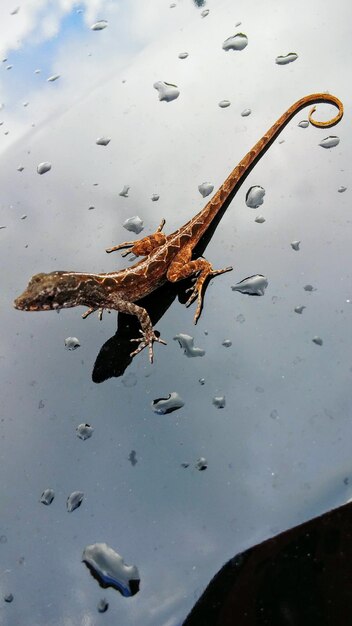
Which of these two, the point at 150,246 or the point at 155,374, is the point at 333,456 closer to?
the point at 155,374

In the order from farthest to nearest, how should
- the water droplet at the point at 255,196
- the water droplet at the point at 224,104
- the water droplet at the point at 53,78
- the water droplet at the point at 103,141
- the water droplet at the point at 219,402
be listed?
the water droplet at the point at 53,78 < the water droplet at the point at 103,141 < the water droplet at the point at 224,104 < the water droplet at the point at 255,196 < the water droplet at the point at 219,402

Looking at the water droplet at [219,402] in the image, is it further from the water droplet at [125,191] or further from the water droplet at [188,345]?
the water droplet at [125,191]

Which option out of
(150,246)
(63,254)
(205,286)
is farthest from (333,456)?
(63,254)

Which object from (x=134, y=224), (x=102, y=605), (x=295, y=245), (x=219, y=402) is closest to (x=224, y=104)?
(x=134, y=224)

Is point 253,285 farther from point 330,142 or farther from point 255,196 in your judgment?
point 330,142

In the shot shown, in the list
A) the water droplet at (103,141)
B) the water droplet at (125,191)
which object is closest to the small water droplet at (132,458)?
the water droplet at (125,191)

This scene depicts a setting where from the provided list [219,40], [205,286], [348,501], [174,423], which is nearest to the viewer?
[348,501]

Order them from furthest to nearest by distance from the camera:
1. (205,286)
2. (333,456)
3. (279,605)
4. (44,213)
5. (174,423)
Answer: (44,213) → (205,286) → (174,423) → (333,456) → (279,605)
